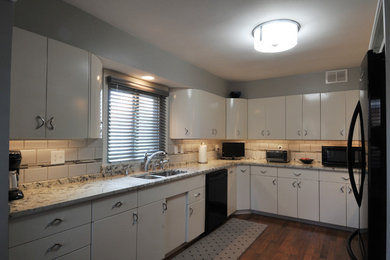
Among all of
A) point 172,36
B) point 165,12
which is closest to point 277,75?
point 172,36

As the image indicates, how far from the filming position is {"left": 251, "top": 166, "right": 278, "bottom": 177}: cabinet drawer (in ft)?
12.2

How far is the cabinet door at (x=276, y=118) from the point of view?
3.97m

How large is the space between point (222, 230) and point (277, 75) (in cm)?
278

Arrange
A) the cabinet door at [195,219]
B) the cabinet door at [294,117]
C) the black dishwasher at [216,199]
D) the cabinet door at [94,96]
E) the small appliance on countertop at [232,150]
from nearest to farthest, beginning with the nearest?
the cabinet door at [94,96] < the cabinet door at [195,219] < the black dishwasher at [216,199] < the cabinet door at [294,117] < the small appliance on countertop at [232,150]

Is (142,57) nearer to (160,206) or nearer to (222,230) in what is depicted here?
(160,206)

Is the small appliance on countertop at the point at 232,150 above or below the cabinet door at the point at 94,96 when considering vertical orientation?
below

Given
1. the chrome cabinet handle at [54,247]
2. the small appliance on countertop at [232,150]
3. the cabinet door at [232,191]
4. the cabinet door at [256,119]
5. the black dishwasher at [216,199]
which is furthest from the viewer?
the small appliance on countertop at [232,150]

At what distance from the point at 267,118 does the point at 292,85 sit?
737mm

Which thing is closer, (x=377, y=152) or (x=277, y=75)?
(x=377, y=152)

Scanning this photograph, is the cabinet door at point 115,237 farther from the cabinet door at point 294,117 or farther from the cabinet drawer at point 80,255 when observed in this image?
the cabinet door at point 294,117

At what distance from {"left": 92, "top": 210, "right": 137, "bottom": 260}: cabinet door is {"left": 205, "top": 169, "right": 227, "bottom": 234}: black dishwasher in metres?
1.25

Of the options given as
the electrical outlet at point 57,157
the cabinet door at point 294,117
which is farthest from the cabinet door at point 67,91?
the cabinet door at point 294,117

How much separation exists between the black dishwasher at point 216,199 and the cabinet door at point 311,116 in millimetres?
1547

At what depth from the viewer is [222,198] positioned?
338 centimetres
